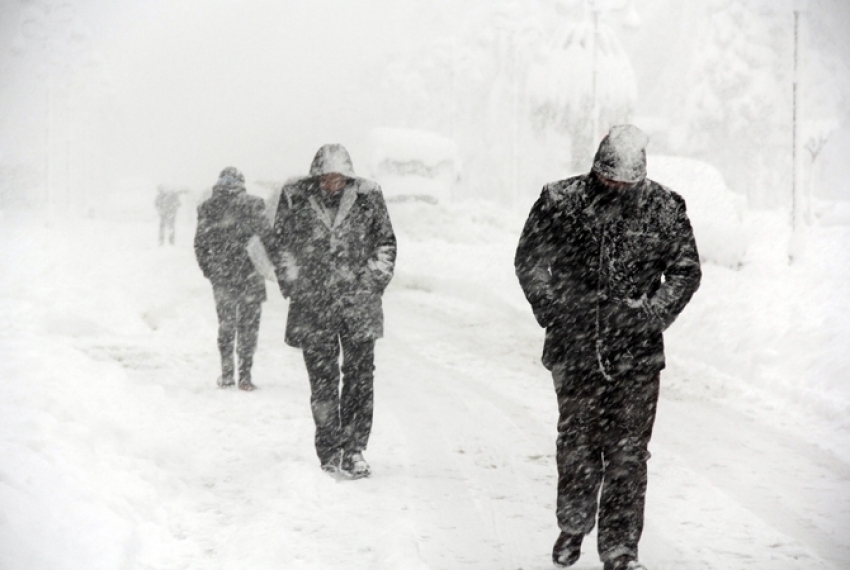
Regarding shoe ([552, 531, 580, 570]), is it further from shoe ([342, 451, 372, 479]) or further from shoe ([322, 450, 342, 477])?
shoe ([322, 450, 342, 477])

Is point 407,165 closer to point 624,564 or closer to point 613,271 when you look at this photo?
point 613,271

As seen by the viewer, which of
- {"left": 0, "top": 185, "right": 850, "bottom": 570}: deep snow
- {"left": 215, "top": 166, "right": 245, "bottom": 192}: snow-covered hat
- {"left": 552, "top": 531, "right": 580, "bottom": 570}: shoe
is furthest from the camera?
{"left": 215, "top": 166, "right": 245, "bottom": 192}: snow-covered hat

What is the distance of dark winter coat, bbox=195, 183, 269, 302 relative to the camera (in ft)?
26.5

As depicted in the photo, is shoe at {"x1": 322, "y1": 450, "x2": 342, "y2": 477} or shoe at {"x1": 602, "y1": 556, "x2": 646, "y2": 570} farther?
shoe at {"x1": 322, "y1": 450, "x2": 342, "y2": 477}

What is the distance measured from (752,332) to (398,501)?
7105 mm

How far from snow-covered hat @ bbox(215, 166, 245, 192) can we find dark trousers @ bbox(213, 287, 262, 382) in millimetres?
949

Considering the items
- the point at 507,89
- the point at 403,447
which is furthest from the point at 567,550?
the point at 507,89

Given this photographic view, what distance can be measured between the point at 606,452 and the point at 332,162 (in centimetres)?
242

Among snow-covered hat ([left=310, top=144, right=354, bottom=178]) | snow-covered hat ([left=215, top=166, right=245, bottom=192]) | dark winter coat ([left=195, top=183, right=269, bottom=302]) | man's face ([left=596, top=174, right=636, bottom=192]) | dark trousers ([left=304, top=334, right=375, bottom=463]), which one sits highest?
snow-covered hat ([left=310, top=144, right=354, bottom=178])

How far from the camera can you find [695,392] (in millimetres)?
8391

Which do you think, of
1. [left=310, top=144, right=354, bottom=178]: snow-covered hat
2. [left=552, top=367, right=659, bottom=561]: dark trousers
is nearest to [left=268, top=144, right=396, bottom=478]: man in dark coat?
[left=310, top=144, right=354, bottom=178]: snow-covered hat

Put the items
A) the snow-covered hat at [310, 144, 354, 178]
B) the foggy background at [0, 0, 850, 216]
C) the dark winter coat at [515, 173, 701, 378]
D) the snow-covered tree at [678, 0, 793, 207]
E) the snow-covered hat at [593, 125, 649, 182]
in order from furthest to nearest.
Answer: the snow-covered tree at [678, 0, 793, 207]
the foggy background at [0, 0, 850, 216]
the snow-covered hat at [310, 144, 354, 178]
the dark winter coat at [515, 173, 701, 378]
the snow-covered hat at [593, 125, 649, 182]

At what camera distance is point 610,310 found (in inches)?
149

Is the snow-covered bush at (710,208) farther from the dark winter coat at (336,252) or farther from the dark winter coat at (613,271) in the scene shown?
the dark winter coat at (613,271)
